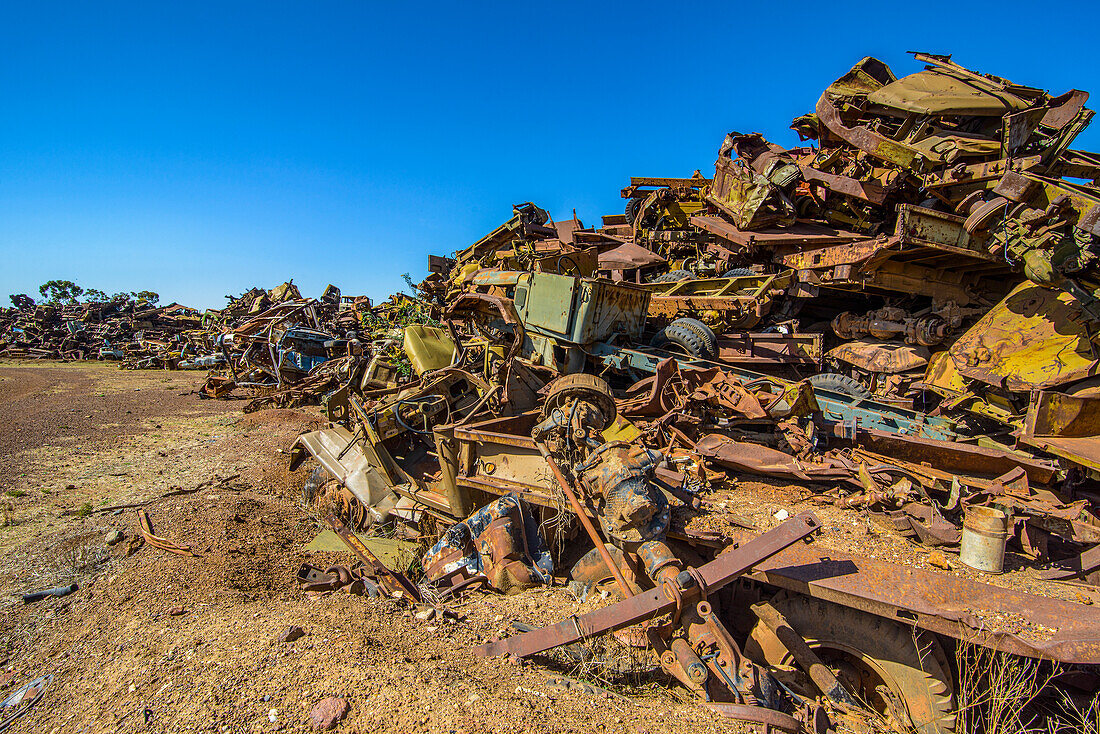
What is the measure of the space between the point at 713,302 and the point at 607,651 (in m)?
4.78

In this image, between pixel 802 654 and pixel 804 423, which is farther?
pixel 804 423

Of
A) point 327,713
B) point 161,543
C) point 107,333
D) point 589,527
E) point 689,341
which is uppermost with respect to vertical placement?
point 689,341

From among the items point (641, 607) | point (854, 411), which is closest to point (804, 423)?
point (854, 411)

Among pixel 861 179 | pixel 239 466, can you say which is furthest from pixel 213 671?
pixel 861 179

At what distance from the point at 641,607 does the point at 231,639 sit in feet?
8.35

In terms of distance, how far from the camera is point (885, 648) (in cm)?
299

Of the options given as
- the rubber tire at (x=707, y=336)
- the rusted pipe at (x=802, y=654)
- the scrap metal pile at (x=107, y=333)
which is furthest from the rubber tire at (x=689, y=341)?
the scrap metal pile at (x=107, y=333)

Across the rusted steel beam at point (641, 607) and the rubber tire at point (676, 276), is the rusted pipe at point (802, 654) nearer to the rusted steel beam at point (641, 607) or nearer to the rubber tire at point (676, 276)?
the rusted steel beam at point (641, 607)

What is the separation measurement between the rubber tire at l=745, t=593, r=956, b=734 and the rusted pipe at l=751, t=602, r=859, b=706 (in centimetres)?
5

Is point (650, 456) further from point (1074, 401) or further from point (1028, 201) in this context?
point (1028, 201)

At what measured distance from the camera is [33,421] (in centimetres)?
927

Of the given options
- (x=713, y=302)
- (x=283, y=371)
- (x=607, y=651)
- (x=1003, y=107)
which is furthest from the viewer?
(x=283, y=371)

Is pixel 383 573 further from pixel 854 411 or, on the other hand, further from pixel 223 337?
pixel 223 337

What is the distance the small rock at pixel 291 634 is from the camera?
2855 mm
